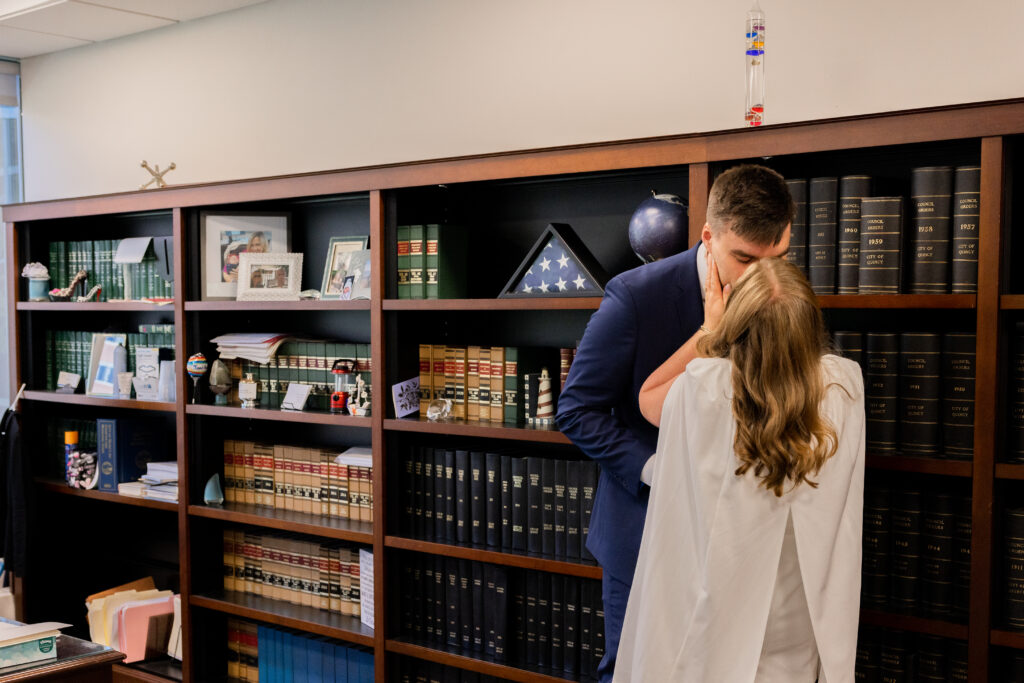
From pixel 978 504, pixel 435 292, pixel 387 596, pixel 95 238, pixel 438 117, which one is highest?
A: pixel 438 117

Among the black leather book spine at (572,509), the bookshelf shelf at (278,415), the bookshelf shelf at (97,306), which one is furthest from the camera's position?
the bookshelf shelf at (97,306)

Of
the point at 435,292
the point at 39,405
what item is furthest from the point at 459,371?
the point at 39,405

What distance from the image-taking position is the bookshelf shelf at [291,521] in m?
2.92

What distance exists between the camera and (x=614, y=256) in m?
2.75

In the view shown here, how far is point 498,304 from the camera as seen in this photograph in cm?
259

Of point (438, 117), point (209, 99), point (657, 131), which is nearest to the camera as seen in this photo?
point (657, 131)

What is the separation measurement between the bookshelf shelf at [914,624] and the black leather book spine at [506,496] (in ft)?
3.32

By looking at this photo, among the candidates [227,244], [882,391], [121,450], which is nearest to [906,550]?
[882,391]

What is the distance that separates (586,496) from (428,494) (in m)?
0.55

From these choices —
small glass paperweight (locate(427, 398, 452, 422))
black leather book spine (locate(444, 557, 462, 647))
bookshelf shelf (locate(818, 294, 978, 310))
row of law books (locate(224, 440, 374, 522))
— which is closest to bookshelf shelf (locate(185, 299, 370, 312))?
small glass paperweight (locate(427, 398, 452, 422))

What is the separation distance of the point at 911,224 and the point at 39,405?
3452mm

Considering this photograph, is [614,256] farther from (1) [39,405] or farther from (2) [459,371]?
(1) [39,405]

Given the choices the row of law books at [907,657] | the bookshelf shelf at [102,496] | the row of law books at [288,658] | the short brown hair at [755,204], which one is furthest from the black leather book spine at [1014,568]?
the bookshelf shelf at [102,496]

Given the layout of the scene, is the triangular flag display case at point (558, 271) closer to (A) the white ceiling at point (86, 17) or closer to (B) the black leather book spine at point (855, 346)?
(B) the black leather book spine at point (855, 346)
